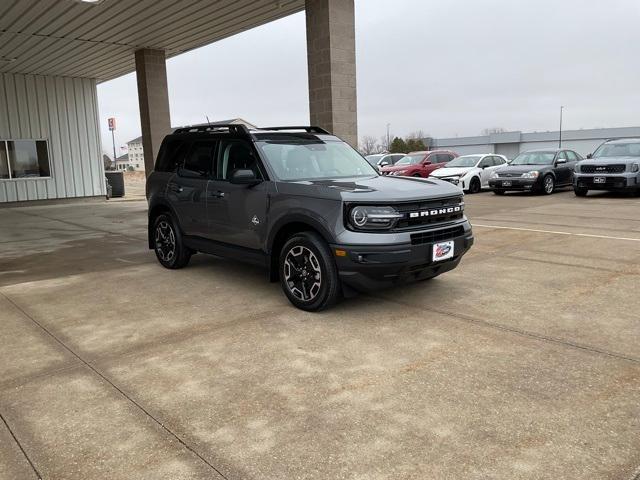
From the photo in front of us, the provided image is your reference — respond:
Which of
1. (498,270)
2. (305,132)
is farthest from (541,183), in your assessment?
(305,132)

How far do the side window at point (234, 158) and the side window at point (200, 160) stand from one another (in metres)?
0.18

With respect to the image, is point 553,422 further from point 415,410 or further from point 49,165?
point 49,165

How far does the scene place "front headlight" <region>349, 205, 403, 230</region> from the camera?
4609mm

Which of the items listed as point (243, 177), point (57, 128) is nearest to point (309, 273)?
point (243, 177)

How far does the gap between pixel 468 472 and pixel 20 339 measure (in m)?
3.85

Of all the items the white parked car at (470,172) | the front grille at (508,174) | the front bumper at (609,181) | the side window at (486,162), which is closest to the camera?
the front bumper at (609,181)

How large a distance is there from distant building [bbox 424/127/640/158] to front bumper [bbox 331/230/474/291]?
75735mm

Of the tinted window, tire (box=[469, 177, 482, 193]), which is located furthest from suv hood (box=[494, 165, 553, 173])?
the tinted window

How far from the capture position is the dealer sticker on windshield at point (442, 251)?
15.9 ft

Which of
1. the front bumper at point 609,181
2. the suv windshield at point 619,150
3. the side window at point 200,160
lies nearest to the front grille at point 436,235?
the side window at point 200,160

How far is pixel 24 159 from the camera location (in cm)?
1967

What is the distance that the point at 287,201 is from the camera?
510cm

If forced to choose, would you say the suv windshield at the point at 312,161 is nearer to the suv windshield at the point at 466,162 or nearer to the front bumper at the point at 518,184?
the front bumper at the point at 518,184

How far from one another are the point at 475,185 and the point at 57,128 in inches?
633
